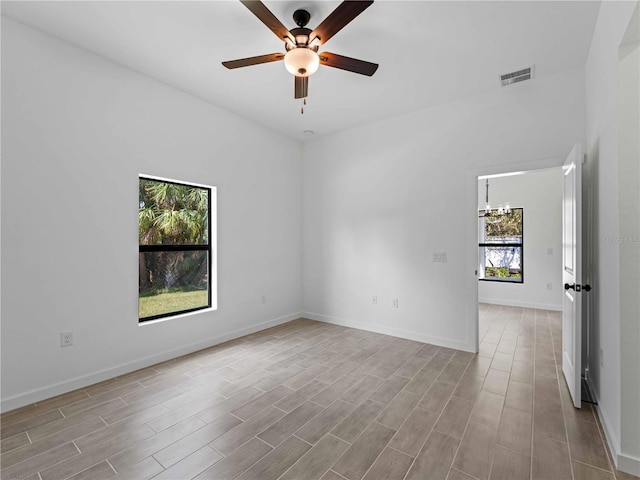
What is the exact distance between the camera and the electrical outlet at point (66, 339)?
2.65 meters

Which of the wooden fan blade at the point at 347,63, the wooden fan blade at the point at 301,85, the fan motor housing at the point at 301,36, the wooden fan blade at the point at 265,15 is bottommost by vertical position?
the wooden fan blade at the point at 301,85

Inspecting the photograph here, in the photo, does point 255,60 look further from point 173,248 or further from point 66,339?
point 66,339

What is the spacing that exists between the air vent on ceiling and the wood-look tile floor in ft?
9.65

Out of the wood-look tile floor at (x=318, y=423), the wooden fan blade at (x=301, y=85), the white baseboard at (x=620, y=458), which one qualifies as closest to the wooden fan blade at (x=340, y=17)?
the wooden fan blade at (x=301, y=85)

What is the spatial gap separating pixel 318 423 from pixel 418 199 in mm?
2889

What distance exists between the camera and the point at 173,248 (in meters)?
3.57

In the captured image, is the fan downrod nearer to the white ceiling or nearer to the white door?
the white ceiling

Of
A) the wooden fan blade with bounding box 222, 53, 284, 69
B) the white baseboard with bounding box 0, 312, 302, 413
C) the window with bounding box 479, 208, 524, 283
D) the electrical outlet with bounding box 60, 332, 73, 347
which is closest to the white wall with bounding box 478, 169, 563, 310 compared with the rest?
the window with bounding box 479, 208, 524, 283

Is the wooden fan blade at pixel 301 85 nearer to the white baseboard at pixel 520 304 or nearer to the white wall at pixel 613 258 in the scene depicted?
the white wall at pixel 613 258

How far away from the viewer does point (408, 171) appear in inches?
163

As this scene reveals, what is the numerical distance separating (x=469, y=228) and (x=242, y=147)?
121 inches

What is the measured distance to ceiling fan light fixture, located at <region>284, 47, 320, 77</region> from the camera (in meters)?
2.28

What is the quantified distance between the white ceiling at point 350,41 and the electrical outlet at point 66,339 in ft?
8.25

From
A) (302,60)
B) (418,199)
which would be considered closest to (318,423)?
(302,60)
